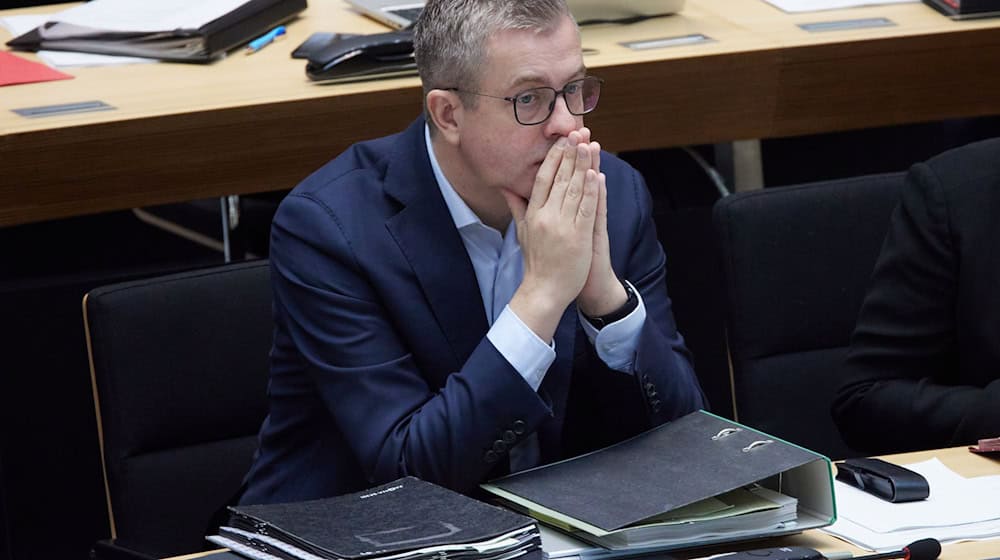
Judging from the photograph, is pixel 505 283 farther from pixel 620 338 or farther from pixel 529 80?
pixel 529 80

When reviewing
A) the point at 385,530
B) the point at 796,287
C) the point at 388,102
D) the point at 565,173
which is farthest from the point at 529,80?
the point at 388,102

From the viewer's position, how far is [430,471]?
1877mm

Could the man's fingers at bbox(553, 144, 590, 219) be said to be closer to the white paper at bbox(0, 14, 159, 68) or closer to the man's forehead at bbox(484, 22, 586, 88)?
the man's forehead at bbox(484, 22, 586, 88)

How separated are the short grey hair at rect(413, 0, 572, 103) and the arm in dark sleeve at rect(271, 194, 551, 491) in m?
0.24

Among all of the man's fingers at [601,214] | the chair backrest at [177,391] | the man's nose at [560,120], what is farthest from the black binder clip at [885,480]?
the chair backrest at [177,391]

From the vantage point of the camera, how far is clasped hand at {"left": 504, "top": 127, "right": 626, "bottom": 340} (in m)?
1.93

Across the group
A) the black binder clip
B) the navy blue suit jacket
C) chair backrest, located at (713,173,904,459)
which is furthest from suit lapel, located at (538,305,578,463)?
chair backrest, located at (713,173,904,459)

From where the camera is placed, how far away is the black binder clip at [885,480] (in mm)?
1815

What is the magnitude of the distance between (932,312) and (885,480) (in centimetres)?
46

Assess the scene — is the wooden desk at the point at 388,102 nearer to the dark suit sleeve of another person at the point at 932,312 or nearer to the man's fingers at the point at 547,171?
the dark suit sleeve of another person at the point at 932,312

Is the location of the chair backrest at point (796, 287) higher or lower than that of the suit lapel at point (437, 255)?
lower

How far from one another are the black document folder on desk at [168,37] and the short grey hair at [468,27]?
1123 mm

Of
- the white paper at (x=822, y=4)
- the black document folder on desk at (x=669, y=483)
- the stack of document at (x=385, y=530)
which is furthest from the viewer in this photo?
the white paper at (x=822, y=4)

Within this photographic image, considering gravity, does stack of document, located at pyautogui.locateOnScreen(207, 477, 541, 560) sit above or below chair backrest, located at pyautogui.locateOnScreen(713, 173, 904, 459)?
above
